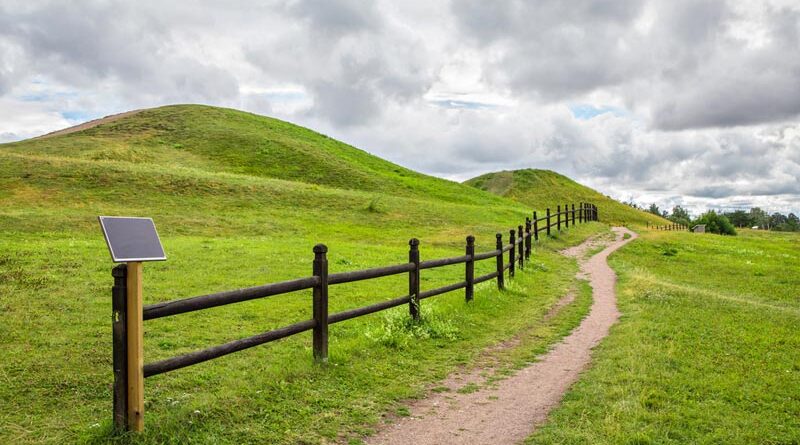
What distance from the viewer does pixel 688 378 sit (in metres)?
7.85

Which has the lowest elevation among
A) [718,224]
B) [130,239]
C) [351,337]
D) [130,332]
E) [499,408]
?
A: [499,408]

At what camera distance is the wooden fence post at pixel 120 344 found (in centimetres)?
552

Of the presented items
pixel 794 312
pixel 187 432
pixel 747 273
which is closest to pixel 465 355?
pixel 187 432

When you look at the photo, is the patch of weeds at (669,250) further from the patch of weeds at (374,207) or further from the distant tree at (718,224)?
the distant tree at (718,224)

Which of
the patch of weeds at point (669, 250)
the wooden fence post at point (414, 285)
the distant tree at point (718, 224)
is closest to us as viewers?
the wooden fence post at point (414, 285)

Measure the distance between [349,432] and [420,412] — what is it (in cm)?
109

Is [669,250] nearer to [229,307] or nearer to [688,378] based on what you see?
[688,378]

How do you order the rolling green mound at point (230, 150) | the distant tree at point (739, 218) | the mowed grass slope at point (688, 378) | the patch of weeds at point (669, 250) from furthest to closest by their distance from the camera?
the distant tree at point (739, 218), the rolling green mound at point (230, 150), the patch of weeds at point (669, 250), the mowed grass slope at point (688, 378)

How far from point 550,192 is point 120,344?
10225 cm

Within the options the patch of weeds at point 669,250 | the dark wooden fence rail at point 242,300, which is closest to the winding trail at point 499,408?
the dark wooden fence rail at point 242,300

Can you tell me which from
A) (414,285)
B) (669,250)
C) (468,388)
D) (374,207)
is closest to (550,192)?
(374,207)

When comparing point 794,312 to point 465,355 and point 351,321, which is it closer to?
point 465,355

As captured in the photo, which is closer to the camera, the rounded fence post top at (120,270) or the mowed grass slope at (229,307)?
the rounded fence post top at (120,270)

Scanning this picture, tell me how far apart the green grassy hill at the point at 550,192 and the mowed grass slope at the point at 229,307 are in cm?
5006
